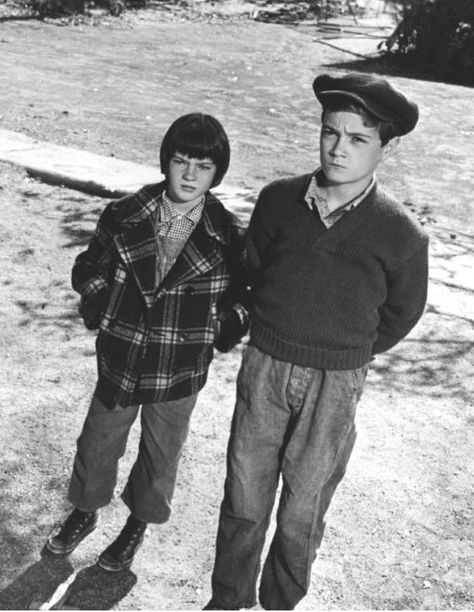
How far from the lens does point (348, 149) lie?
256 centimetres

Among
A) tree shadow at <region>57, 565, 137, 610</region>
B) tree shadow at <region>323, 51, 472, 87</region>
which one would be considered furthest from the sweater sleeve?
tree shadow at <region>323, 51, 472, 87</region>

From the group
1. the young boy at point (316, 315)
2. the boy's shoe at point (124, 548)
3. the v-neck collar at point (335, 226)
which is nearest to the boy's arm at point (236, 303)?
the young boy at point (316, 315)

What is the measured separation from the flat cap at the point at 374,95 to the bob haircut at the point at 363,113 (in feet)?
0.07

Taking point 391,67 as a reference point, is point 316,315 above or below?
above

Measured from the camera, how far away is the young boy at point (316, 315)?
2.59 meters

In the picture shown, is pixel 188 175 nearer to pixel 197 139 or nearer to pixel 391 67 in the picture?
pixel 197 139

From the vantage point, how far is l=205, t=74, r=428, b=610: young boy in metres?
2.59

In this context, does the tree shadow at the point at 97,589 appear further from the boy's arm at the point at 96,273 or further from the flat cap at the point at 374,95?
the flat cap at the point at 374,95

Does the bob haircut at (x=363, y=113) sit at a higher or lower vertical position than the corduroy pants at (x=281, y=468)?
higher

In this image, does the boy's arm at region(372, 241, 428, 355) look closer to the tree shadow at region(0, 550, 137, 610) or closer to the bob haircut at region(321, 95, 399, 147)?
the bob haircut at region(321, 95, 399, 147)

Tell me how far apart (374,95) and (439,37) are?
593 inches

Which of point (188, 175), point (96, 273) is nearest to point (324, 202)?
point (188, 175)

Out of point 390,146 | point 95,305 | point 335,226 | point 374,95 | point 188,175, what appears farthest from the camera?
point 95,305

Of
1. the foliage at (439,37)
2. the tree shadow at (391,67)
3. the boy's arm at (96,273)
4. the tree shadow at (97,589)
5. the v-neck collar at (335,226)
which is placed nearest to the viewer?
the v-neck collar at (335,226)
